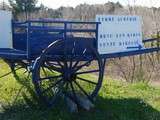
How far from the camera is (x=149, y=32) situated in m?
18.8

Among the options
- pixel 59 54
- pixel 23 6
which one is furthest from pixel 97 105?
pixel 23 6

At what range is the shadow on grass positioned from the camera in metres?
7.57

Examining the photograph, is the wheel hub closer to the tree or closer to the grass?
the grass

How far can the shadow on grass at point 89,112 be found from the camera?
7574 millimetres

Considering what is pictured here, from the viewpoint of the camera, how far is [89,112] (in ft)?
25.7

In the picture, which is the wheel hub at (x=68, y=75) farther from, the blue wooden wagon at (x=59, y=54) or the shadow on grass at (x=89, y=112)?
the shadow on grass at (x=89, y=112)

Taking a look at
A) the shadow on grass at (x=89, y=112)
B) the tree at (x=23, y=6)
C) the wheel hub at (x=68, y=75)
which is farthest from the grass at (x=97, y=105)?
the tree at (x=23, y=6)

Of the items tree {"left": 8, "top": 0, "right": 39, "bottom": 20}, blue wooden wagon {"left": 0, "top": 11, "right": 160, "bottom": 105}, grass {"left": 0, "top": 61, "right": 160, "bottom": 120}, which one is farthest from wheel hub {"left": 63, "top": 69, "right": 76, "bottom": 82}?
tree {"left": 8, "top": 0, "right": 39, "bottom": 20}

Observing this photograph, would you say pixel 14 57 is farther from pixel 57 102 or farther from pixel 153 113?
pixel 153 113

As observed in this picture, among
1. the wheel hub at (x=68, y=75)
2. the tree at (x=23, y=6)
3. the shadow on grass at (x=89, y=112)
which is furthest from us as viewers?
the tree at (x=23, y=6)

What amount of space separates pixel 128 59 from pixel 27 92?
20.5 feet

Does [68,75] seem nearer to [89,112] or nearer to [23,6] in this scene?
[89,112]

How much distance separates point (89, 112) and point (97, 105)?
392 mm

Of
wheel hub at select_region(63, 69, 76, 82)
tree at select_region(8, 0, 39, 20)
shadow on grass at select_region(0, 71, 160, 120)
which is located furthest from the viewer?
tree at select_region(8, 0, 39, 20)
